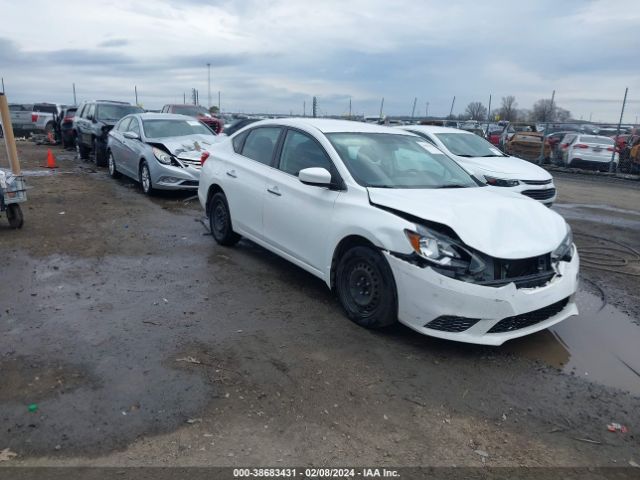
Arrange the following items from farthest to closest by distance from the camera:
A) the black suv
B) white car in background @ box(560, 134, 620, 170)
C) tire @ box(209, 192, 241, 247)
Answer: white car in background @ box(560, 134, 620, 170)
the black suv
tire @ box(209, 192, 241, 247)

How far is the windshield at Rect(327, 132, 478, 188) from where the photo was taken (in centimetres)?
475

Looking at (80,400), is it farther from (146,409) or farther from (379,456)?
(379,456)

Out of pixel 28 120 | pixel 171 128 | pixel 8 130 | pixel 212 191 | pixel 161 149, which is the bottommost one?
pixel 28 120

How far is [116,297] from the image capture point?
494cm

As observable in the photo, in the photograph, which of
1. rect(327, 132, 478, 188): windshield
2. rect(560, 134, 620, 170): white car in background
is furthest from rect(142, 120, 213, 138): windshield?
rect(560, 134, 620, 170): white car in background

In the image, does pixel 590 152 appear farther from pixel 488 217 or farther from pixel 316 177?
pixel 316 177

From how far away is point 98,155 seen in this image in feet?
47.6


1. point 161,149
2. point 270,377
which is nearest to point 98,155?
point 161,149

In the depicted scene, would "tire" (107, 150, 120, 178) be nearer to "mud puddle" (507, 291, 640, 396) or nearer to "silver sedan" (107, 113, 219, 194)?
"silver sedan" (107, 113, 219, 194)

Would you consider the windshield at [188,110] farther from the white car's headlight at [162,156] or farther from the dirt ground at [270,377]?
the dirt ground at [270,377]

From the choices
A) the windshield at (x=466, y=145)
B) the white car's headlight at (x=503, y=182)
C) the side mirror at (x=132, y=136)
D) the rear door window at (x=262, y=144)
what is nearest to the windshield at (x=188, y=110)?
the side mirror at (x=132, y=136)

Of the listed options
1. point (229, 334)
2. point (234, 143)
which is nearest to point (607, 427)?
point (229, 334)

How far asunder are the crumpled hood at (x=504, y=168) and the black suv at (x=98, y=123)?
32.1 feet

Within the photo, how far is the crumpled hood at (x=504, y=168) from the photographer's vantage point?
911 cm
